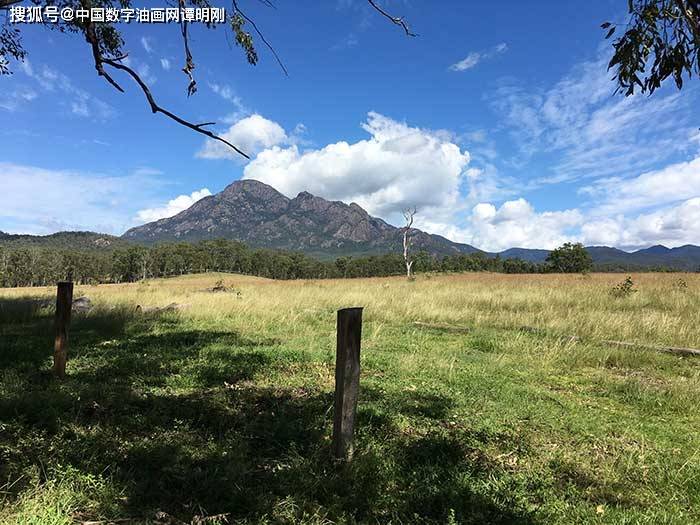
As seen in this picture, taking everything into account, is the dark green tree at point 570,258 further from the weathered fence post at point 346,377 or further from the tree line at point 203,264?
the weathered fence post at point 346,377

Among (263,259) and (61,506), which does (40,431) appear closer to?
(61,506)

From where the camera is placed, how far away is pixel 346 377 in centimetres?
312

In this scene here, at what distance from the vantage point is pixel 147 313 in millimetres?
11562

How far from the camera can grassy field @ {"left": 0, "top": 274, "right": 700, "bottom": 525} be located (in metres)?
2.73

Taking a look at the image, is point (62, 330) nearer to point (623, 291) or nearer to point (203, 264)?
point (623, 291)

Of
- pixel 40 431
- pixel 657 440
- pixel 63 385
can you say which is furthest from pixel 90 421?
pixel 657 440

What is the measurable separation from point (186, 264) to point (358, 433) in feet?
435

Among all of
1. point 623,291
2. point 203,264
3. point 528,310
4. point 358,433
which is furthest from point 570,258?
point 203,264

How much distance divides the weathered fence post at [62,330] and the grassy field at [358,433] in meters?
0.21

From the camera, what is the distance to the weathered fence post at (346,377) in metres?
3.08

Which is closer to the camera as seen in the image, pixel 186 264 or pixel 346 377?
pixel 346 377

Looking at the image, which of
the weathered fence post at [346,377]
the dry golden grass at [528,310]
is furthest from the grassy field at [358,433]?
the dry golden grass at [528,310]

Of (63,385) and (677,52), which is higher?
(677,52)

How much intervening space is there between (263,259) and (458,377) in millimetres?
135235
